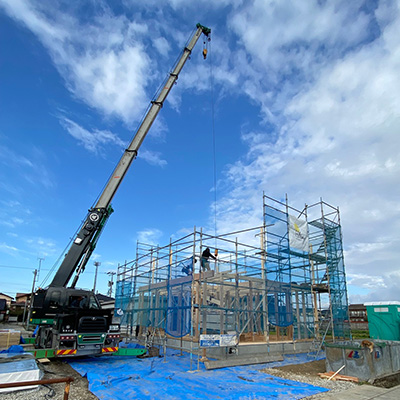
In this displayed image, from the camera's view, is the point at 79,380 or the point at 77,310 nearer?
the point at 79,380

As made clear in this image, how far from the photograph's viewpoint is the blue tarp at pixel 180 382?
7164 mm

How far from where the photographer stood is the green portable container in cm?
1337

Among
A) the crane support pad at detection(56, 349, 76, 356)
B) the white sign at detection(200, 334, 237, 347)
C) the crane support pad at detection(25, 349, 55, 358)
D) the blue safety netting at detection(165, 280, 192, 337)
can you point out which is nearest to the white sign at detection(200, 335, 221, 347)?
the white sign at detection(200, 334, 237, 347)

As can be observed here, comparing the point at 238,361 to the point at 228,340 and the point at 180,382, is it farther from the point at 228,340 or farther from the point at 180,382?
the point at 180,382

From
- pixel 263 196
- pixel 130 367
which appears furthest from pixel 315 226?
pixel 130 367

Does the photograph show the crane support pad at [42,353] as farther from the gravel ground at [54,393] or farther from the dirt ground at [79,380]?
the gravel ground at [54,393]

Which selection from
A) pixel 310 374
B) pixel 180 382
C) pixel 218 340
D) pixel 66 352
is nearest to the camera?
pixel 180 382

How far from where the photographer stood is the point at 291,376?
30.2 ft

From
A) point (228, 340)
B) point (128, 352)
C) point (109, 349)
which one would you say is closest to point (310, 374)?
point (228, 340)

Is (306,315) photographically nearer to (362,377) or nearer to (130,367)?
(362,377)

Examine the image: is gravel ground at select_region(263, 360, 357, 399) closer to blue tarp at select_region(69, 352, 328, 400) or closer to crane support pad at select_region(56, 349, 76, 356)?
blue tarp at select_region(69, 352, 328, 400)

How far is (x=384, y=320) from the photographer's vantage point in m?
13.7

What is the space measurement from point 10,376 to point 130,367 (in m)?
3.92

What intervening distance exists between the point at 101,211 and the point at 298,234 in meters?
10.0
